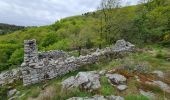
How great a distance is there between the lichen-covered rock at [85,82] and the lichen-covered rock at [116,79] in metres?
1.10

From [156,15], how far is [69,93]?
50.6 metres

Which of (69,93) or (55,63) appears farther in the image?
(55,63)

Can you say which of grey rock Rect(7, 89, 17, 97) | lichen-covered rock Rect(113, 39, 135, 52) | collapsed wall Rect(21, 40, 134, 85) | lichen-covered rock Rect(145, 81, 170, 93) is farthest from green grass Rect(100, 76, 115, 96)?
lichen-covered rock Rect(113, 39, 135, 52)

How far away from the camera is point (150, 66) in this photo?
32.1 metres

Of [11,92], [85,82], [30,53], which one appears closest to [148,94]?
[85,82]

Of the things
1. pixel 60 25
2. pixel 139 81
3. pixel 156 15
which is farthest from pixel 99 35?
pixel 60 25

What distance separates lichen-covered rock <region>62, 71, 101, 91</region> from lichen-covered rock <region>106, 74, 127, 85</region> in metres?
1.10

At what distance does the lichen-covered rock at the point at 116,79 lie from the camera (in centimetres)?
2711

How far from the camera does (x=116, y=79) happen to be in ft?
90.0

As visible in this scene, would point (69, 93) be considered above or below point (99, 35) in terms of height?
below

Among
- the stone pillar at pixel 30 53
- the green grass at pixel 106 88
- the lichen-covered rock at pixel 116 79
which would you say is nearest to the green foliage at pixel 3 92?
the stone pillar at pixel 30 53

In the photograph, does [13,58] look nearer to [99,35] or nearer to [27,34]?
[99,35]

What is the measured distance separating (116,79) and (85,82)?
2.70 m

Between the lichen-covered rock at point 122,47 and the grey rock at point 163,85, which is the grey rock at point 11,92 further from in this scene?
the grey rock at point 163,85
